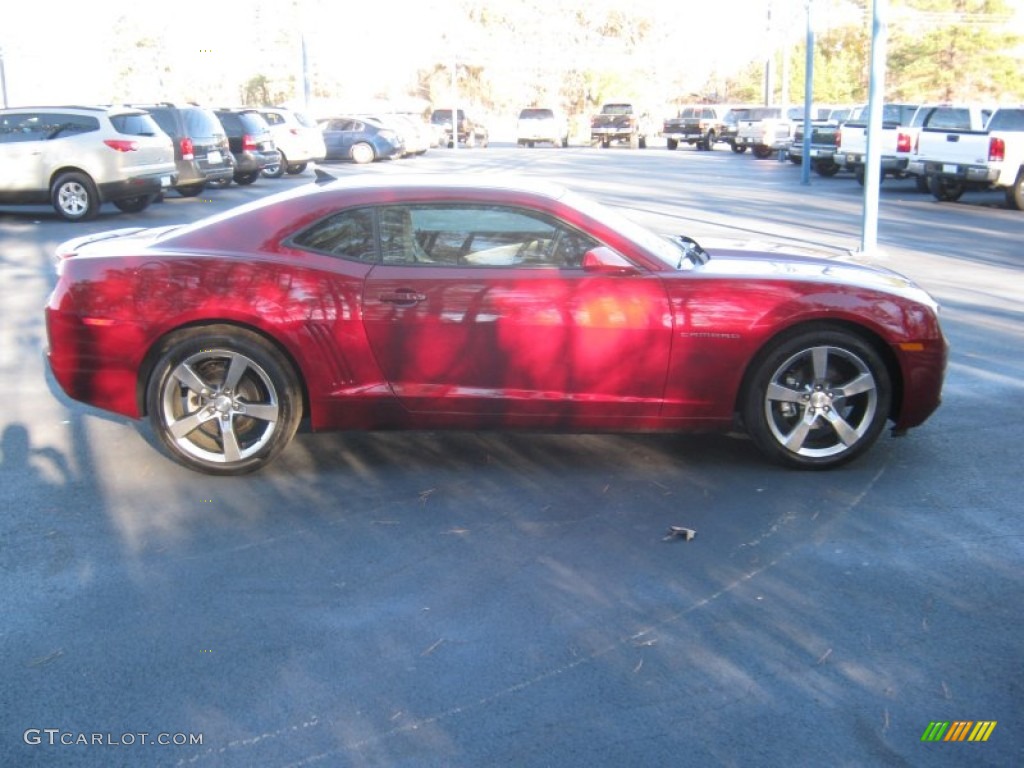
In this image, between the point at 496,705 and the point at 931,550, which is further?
the point at 931,550

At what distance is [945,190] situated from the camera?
2252cm

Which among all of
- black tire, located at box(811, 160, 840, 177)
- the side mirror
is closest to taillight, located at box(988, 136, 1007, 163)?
black tire, located at box(811, 160, 840, 177)

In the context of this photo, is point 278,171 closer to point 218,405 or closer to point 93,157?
point 93,157

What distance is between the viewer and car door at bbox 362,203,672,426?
18.9 ft

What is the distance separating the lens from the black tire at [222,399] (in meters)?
5.84

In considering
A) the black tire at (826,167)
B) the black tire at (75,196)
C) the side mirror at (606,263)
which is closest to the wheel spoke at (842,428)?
the side mirror at (606,263)

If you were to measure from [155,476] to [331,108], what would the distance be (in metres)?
54.2

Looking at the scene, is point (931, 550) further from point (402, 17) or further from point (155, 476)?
point (402, 17)

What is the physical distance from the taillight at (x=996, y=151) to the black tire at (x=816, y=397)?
16158mm

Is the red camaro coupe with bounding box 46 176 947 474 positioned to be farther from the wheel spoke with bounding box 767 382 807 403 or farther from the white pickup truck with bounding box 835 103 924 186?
the white pickup truck with bounding box 835 103 924 186

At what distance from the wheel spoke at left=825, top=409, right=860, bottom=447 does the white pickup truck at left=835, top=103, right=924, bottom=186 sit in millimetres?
19121

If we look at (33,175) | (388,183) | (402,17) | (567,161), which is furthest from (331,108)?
(388,183)

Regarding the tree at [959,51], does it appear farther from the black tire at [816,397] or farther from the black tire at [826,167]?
the black tire at [816,397]

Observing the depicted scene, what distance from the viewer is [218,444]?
19.6ft
